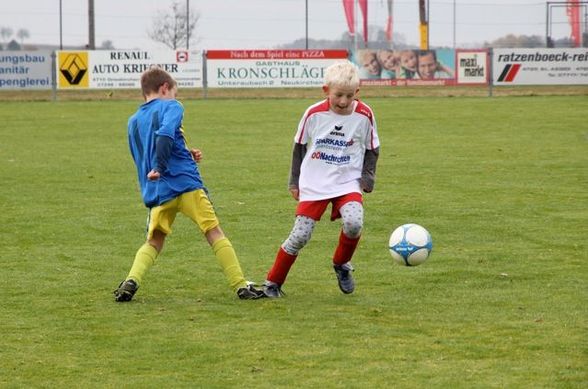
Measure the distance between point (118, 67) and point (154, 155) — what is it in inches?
1033

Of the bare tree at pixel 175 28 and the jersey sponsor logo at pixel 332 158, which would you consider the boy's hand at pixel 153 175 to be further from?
the bare tree at pixel 175 28

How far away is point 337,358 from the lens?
19.0 ft

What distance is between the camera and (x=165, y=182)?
7355 millimetres

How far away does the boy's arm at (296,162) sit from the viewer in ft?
24.2

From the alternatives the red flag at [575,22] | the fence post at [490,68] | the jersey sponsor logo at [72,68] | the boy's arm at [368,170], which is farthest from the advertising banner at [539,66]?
the boy's arm at [368,170]

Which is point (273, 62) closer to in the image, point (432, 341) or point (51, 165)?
point (51, 165)

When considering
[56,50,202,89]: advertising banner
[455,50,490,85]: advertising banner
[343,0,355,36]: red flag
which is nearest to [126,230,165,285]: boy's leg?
[56,50,202,89]: advertising banner

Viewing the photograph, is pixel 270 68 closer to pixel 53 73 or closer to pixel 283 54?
pixel 283 54

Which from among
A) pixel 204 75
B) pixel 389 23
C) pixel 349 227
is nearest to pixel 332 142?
pixel 349 227

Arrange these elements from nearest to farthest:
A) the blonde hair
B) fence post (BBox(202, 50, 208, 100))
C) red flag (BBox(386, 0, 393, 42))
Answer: the blonde hair → fence post (BBox(202, 50, 208, 100)) → red flag (BBox(386, 0, 393, 42))

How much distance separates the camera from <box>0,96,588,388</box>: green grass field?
564 centimetres

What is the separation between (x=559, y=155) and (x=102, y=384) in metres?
12.3

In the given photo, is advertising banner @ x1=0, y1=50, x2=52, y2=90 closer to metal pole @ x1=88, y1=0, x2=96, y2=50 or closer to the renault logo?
the renault logo

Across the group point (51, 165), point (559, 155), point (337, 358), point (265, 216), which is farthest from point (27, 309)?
point (559, 155)
